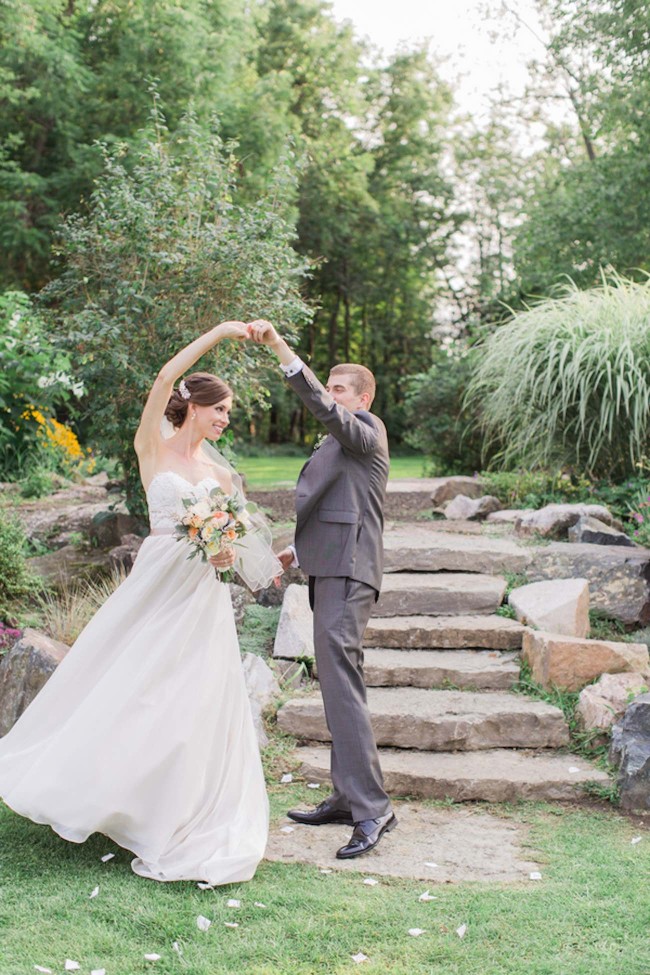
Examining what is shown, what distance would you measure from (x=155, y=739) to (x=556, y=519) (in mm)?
4475

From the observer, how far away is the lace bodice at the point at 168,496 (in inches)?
165

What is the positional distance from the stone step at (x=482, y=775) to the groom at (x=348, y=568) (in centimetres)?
51

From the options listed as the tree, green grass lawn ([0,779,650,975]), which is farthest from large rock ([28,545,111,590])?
green grass lawn ([0,779,650,975])

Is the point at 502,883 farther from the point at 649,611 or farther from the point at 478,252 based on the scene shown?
the point at 478,252

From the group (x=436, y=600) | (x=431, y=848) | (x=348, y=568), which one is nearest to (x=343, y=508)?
(x=348, y=568)

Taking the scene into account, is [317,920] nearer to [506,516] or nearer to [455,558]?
[455,558]

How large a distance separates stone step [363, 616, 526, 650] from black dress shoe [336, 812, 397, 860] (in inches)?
77.6

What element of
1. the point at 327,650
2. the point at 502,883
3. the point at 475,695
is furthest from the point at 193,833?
the point at 475,695

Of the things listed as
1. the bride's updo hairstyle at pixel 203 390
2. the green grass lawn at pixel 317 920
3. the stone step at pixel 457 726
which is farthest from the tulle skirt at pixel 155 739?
the stone step at pixel 457 726

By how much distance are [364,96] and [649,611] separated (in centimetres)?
2434

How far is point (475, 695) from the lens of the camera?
542cm

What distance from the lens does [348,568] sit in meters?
4.09

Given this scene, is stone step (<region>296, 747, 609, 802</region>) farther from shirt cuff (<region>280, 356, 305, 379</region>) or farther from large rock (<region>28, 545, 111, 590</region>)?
large rock (<region>28, 545, 111, 590</region>)

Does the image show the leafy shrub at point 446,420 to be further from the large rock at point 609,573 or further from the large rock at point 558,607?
the large rock at point 558,607
